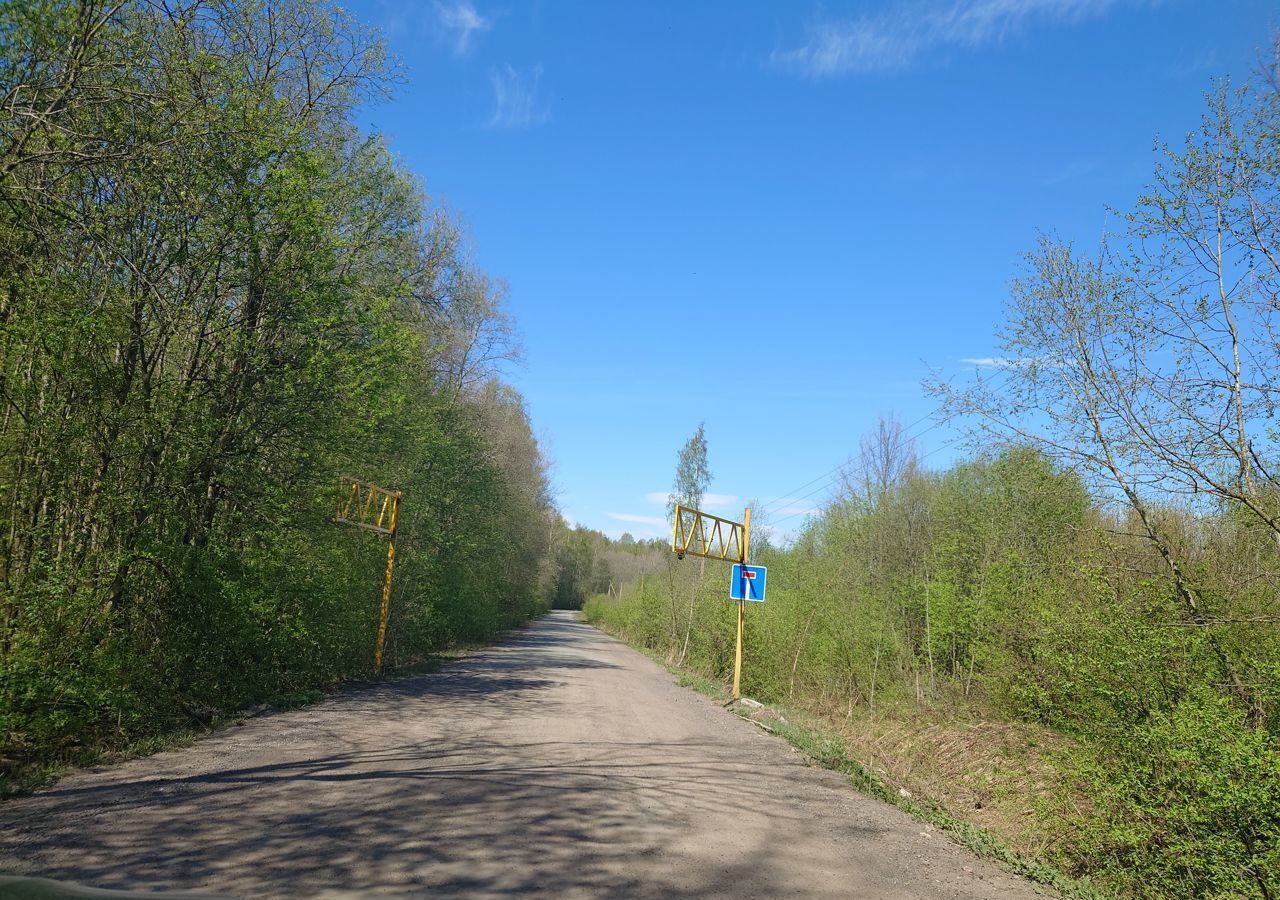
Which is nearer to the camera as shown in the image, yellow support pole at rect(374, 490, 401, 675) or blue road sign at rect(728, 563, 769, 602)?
yellow support pole at rect(374, 490, 401, 675)

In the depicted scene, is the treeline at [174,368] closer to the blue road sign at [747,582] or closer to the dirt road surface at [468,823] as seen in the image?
the dirt road surface at [468,823]

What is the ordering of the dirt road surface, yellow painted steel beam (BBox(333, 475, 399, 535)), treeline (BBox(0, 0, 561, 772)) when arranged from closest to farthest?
1. the dirt road surface
2. treeline (BBox(0, 0, 561, 772))
3. yellow painted steel beam (BBox(333, 475, 399, 535))

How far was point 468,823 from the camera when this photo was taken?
5.64m

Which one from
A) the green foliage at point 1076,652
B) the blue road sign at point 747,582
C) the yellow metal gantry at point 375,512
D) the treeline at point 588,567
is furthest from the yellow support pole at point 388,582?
the treeline at point 588,567

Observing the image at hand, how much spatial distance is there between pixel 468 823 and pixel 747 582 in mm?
11134

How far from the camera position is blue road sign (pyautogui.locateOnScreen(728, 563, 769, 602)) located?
16078 millimetres

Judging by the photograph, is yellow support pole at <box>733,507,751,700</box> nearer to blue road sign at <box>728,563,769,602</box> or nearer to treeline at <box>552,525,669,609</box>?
blue road sign at <box>728,563,769,602</box>

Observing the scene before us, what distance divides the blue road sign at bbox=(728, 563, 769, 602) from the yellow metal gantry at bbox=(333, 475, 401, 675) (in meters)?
7.31

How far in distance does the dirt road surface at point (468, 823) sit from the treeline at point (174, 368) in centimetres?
128

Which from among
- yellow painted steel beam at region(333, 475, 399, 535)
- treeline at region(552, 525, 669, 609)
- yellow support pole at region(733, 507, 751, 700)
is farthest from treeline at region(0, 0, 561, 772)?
treeline at region(552, 525, 669, 609)

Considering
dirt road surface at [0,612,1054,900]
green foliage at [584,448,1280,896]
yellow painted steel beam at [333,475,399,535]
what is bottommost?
dirt road surface at [0,612,1054,900]

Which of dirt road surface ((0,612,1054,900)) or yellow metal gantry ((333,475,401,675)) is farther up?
yellow metal gantry ((333,475,401,675))

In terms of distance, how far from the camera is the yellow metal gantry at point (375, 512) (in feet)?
43.8

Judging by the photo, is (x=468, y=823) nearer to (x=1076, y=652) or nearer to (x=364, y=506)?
(x=1076, y=652)
